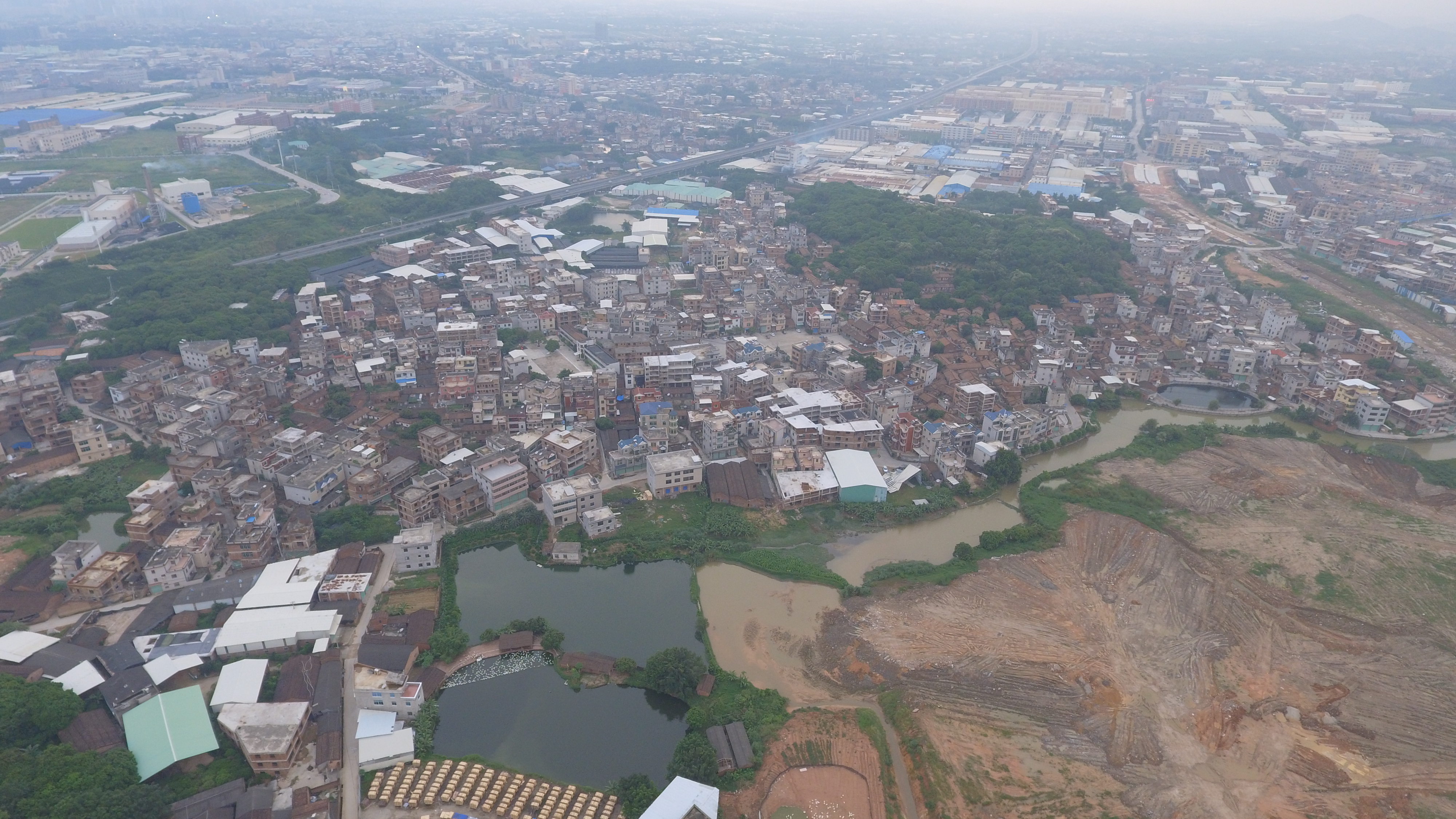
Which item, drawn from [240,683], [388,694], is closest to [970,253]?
[388,694]

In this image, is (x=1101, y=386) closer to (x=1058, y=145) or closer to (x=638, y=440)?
(x=638, y=440)

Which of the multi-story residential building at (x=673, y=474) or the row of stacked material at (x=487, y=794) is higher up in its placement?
the multi-story residential building at (x=673, y=474)

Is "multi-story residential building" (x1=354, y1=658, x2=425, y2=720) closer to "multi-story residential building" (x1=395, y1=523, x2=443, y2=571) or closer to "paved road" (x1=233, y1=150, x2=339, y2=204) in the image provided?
"multi-story residential building" (x1=395, y1=523, x2=443, y2=571)

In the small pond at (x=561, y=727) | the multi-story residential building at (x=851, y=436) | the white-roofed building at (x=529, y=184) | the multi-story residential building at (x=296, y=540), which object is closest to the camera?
the small pond at (x=561, y=727)

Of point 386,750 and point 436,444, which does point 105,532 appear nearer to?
point 436,444

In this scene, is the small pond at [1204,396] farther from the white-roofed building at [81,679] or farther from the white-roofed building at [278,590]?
the white-roofed building at [81,679]

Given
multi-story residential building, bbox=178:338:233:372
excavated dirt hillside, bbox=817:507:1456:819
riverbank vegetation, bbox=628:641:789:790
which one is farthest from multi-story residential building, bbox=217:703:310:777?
multi-story residential building, bbox=178:338:233:372

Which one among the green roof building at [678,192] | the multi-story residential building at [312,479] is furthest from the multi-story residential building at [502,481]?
the green roof building at [678,192]
